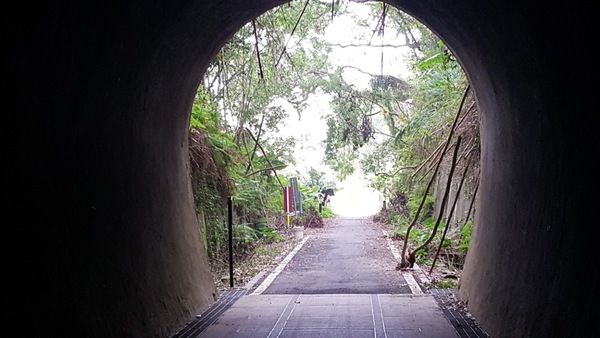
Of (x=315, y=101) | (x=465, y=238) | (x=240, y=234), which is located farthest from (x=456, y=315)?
(x=315, y=101)

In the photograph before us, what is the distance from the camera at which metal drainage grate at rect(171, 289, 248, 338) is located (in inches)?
206

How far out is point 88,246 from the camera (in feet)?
11.9

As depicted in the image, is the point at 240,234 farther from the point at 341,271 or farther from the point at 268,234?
the point at 341,271

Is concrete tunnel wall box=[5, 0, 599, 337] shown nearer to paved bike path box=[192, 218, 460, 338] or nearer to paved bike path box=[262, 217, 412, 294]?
paved bike path box=[192, 218, 460, 338]

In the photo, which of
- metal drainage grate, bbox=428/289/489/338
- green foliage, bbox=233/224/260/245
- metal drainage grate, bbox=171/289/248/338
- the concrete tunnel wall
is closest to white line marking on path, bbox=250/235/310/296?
metal drainage grate, bbox=171/289/248/338

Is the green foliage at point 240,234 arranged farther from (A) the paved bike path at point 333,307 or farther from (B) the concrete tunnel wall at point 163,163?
(B) the concrete tunnel wall at point 163,163

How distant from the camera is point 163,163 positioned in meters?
5.62

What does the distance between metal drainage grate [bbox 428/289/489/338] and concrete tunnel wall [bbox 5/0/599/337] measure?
10 centimetres

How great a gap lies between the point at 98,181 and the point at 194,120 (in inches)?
183

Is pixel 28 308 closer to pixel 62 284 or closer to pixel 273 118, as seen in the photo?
pixel 62 284

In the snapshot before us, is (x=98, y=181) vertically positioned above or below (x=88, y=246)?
above

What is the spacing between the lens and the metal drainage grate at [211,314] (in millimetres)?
5227

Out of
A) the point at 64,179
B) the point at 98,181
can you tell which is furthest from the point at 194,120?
the point at 64,179

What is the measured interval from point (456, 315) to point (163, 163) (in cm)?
331
